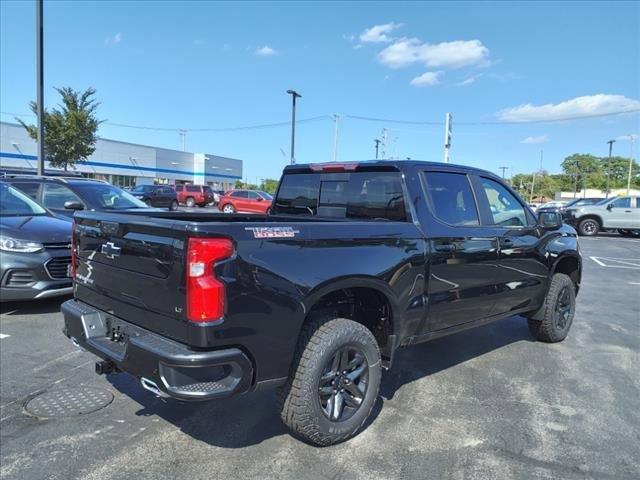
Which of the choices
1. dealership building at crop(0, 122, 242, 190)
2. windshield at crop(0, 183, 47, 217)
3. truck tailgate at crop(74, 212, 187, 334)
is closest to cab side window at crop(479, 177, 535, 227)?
truck tailgate at crop(74, 212, 187, 334)

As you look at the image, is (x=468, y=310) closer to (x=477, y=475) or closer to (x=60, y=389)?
(x=477, y=475)

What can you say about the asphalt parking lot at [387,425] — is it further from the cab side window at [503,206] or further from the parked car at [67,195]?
the parked car at [67,195]

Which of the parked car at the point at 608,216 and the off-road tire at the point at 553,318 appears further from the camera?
the parked car at the point at 608,216

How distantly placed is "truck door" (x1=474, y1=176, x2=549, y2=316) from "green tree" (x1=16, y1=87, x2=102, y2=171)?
28.9m

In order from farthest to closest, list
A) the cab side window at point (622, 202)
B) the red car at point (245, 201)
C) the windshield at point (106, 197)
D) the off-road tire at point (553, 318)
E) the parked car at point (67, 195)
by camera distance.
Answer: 1. the red car at point (245, 201)
2. the cab side window at point (622, 202)
3. the windshield at point (106, 197)
4. the parked car at point (67, 195)
5. the off-road tire at point (553, 318)

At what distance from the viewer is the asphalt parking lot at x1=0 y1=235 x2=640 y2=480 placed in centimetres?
298

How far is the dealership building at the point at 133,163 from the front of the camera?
43344 mm

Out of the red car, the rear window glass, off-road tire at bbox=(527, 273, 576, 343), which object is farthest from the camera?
the red car

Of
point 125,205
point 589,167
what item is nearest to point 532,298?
point 125,205

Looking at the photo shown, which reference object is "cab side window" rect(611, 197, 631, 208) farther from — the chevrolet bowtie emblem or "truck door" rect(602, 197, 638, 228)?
the chevrolet bowtie emblem

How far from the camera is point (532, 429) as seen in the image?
3525mm

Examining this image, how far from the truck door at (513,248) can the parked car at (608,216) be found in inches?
769

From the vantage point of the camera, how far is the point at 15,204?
7.05 meters

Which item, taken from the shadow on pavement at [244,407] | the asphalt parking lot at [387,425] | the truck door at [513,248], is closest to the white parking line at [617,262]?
the asphalt parking lot at [387,425]
